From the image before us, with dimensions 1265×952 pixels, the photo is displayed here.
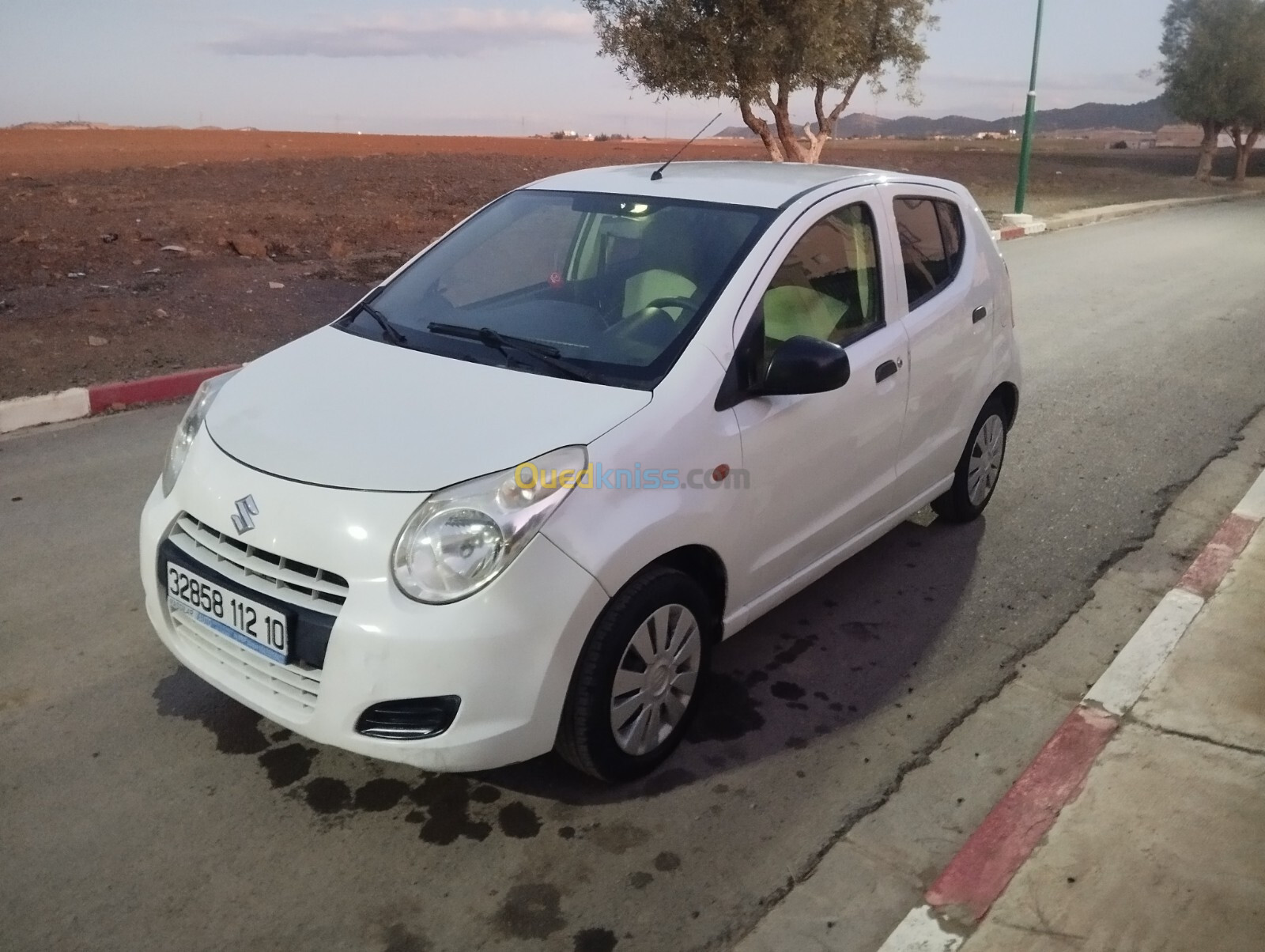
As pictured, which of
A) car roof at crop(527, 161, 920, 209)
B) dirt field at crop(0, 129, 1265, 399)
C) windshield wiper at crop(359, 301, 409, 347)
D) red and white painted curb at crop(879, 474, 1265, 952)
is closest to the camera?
red and white painted curb at crop(879, 474, 1265, 952)

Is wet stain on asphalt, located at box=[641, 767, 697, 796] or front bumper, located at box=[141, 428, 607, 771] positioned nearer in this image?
front bumper, located at box=[141, 428, 607, 771]

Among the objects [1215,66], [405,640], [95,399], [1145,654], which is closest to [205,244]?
[95,399]

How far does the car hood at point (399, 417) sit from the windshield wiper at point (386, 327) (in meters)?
0.11

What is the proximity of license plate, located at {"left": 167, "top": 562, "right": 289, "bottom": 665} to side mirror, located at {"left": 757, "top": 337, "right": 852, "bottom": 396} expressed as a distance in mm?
1588

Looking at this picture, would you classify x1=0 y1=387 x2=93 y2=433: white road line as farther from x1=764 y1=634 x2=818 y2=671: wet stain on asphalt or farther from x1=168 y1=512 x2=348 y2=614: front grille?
x1=764 y1=634 x2=818 y2=671: wet stain on asphalt

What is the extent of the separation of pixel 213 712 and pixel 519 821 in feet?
3.79

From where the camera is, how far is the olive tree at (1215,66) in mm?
37062

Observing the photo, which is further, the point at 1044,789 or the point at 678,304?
the point at 678,304

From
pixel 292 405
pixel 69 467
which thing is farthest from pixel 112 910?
pixel 69 467

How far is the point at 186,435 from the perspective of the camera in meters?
3.32

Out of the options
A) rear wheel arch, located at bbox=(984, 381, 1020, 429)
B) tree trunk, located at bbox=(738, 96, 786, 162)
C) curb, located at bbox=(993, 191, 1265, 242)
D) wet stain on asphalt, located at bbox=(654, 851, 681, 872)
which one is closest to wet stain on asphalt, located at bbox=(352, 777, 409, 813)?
wet stain on asphalt, located at bbox=(654, 851, 681, 872)

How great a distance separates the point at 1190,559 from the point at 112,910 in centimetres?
460

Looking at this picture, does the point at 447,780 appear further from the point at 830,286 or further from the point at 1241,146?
the point at 1241,146

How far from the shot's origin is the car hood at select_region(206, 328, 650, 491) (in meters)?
2.78
